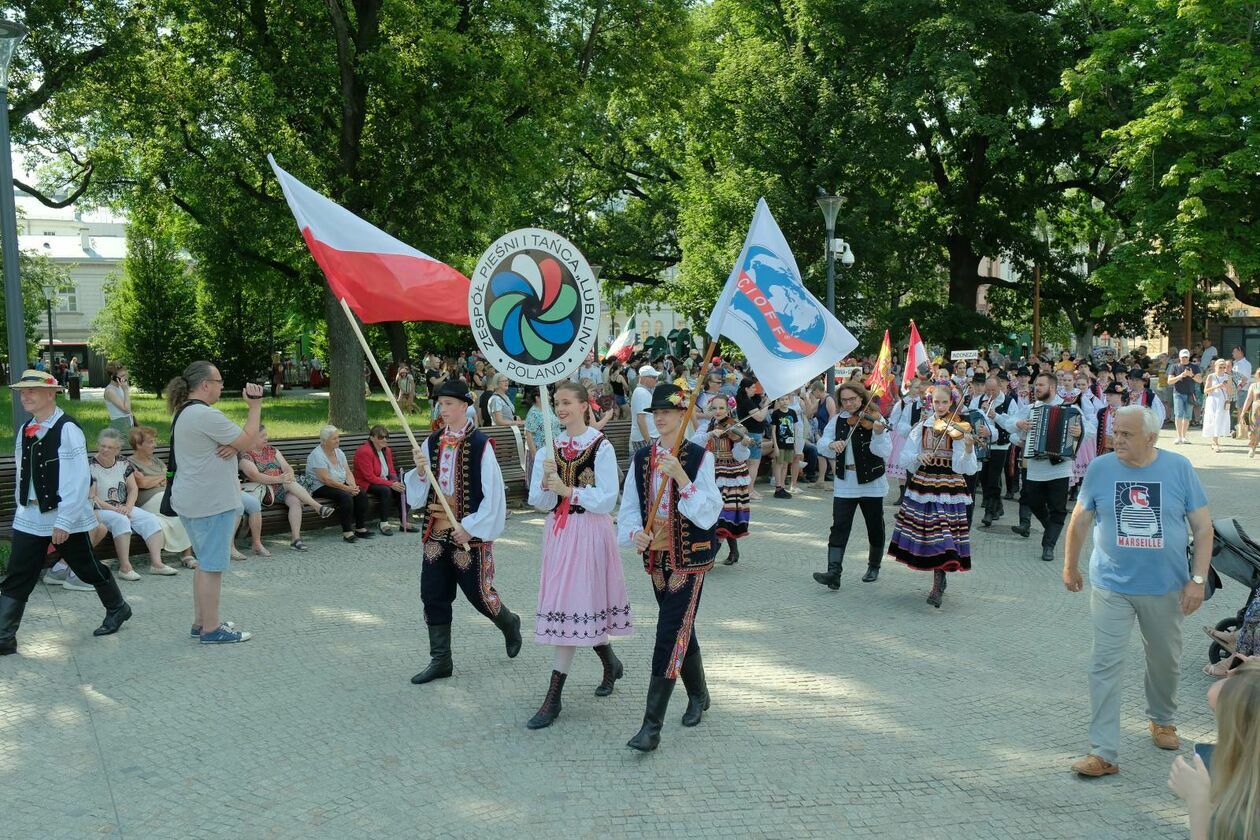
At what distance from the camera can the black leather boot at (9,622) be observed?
6.90 meters

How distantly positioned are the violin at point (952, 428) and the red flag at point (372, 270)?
421 centimetres

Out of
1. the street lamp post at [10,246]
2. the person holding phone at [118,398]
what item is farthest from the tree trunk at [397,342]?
the street lamp post at [10,246]

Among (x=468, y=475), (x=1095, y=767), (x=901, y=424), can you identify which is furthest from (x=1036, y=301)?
(x=468, y=475)

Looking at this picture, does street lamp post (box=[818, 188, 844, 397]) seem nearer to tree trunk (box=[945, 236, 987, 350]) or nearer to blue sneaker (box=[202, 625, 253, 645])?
blue sneaker (box=[202, 625, 253, 645])

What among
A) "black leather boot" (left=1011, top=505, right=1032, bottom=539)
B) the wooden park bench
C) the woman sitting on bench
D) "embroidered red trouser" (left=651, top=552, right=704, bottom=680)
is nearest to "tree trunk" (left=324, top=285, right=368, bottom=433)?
the wooden park bench

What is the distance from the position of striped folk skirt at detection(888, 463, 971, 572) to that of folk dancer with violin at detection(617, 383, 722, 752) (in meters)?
3.38

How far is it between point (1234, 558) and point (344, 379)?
577 inches

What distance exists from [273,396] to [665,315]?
6189 centimetres

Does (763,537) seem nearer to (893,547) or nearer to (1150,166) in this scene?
(893,547)

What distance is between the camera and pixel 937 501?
8367mm

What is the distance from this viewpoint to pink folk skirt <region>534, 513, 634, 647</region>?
564 cm

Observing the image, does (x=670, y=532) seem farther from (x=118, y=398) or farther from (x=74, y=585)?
(x=118, y=398)

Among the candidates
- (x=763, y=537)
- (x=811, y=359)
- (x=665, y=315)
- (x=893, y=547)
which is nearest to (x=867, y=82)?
(x=763, y=537)

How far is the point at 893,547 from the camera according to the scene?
8.50m
